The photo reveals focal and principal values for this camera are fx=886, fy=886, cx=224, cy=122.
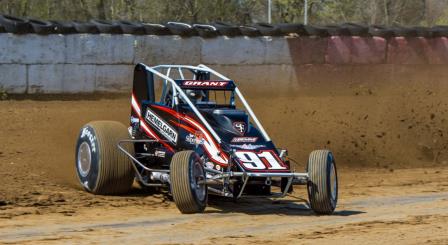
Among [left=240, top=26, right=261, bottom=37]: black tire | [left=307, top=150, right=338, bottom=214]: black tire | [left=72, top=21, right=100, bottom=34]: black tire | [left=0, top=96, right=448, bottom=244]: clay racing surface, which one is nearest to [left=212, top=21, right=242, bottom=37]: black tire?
[left=240, top=26, right=261, bottom=37]: black tire

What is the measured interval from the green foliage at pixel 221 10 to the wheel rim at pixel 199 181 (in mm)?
17355

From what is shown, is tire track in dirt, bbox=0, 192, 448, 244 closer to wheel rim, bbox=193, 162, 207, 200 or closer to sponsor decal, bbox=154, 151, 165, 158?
wheel rim, bbox=193, 162, 207, 200

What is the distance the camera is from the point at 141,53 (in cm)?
1628

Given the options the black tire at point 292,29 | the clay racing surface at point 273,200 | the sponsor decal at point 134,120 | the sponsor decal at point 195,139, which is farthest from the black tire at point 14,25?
the sponsor decal at point 195,139

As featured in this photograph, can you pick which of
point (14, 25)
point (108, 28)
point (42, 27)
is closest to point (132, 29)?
point (108, 28)

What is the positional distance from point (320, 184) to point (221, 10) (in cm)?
1931

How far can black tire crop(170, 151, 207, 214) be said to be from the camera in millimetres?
8172

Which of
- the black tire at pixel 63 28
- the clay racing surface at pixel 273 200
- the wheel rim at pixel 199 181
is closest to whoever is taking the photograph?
the clay racing surface at pixel 273 200

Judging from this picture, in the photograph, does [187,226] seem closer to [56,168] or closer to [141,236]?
[141,236]

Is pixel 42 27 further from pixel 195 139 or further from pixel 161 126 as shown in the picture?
pixel 195 139

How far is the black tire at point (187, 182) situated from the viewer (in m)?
8.17

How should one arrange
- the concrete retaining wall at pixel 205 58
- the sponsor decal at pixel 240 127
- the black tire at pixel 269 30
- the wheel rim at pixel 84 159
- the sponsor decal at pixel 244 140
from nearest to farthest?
the sponsor decal at pixel 244 140 < the sponsor decal at pixel 240 127 < the wheel rim at pixel 84 159 < the concrete retaining wall at pixel 205 58 < the black tire at pixel 269 30

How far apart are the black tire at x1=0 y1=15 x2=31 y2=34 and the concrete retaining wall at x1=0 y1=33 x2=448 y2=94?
4.2 inches

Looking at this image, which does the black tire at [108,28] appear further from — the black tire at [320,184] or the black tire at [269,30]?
the black tire at [320,184]
